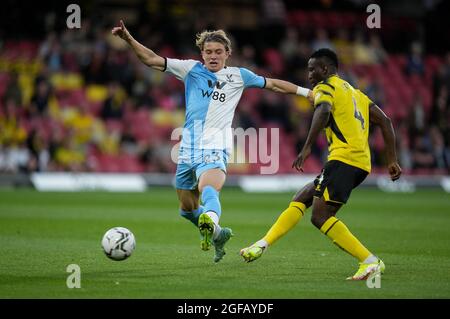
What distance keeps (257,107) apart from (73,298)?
1929 centimetres

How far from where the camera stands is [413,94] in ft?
94.1

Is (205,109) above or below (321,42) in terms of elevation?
below

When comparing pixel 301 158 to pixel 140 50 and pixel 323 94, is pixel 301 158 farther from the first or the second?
pixel 140 50

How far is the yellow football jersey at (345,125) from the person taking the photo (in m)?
8.33

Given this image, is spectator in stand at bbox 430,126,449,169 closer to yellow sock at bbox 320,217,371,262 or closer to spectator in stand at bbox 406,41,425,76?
spectator in stand at bbox 406,41,425,76

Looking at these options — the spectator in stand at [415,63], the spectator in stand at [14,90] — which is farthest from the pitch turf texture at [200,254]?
the spectator in stand at [415,63]

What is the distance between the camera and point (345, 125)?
838 centimetres

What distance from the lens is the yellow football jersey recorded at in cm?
833

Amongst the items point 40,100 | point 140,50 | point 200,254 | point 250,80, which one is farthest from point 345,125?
point 40,100

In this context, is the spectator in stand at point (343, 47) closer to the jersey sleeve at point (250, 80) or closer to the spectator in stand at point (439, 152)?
the spectator in stand at point (439, 152)

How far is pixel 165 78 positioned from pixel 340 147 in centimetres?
1723

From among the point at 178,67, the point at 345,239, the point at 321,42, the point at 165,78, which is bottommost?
the point at 345,239
